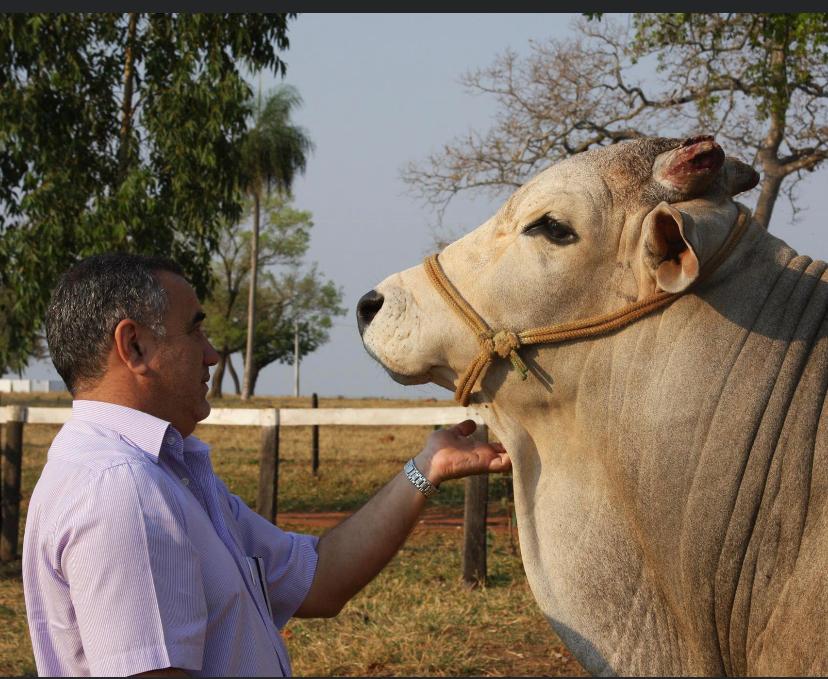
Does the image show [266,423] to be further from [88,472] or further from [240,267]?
[240,267]

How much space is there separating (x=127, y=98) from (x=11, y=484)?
16.5 ft

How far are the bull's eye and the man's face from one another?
873 mm

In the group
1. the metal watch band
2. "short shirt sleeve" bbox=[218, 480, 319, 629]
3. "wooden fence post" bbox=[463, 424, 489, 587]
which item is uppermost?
the metal watch band

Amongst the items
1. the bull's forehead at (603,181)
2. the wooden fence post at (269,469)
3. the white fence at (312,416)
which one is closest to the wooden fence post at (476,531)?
the white fence at (312,416)

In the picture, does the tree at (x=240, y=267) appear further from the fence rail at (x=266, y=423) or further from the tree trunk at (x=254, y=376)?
the fence rail at (x=266, y=423)

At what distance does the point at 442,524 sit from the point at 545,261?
8885 mm

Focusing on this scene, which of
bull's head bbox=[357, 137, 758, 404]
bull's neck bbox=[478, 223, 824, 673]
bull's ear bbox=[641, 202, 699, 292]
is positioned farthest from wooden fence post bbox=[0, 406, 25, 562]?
bull's ear bbox=[641, 202, 699, 292]

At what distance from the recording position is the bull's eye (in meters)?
2.70

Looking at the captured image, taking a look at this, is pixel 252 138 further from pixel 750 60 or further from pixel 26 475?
pixel 750 60

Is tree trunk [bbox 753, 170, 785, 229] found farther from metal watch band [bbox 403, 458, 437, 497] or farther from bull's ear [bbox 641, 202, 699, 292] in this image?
bull's ear [bbox 641, 202, 699, 292]

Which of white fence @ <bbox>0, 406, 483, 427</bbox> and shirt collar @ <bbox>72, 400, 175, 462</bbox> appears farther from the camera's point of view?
white fence @ <bbox>0, 406, 483, 427</bbox>

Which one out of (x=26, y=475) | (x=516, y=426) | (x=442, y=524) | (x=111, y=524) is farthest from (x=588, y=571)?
(x=26, y=475)

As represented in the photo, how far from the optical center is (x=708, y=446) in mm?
2439

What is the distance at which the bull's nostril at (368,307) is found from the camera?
289 centimetres
